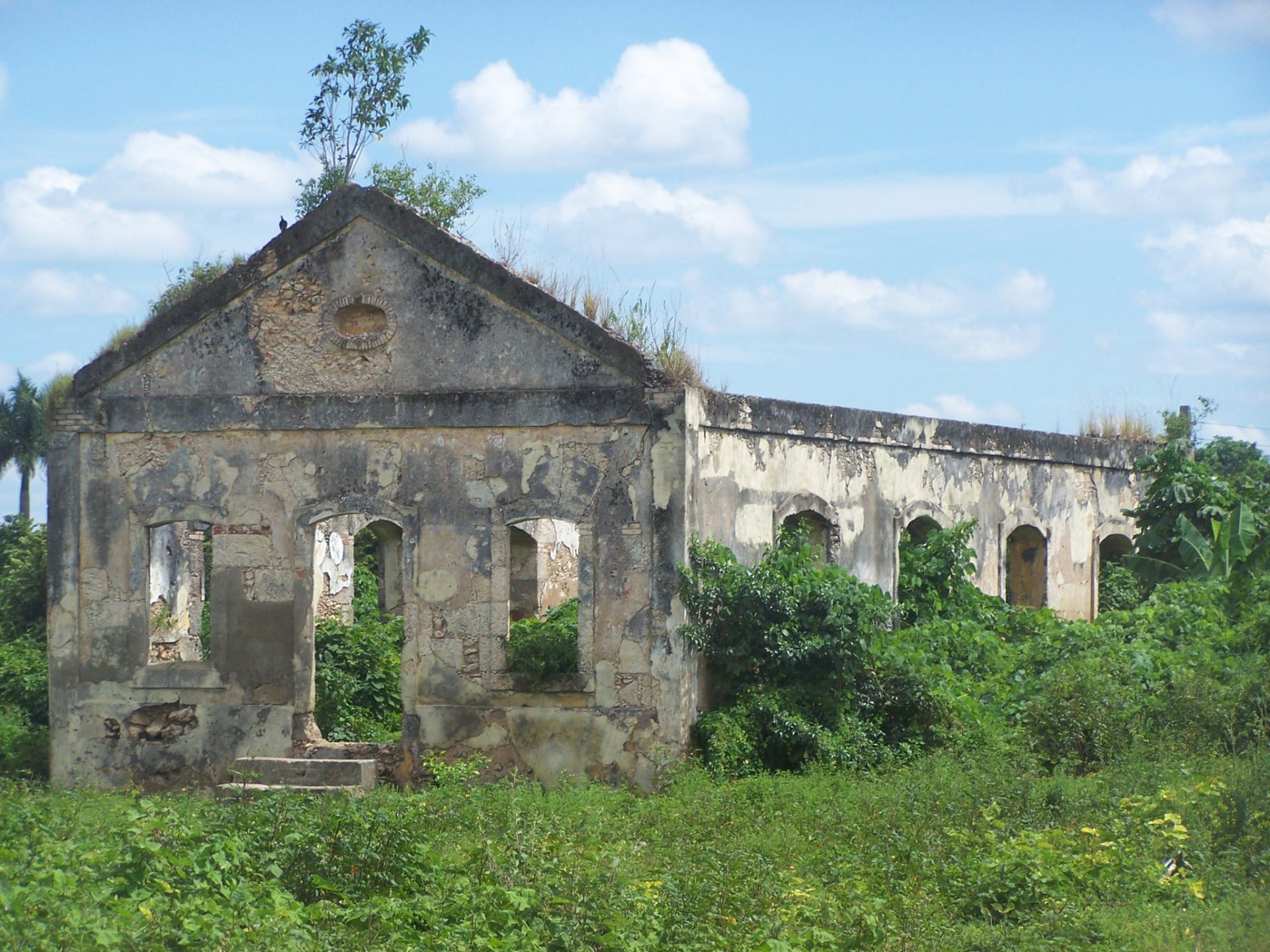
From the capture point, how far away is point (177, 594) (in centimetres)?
1473

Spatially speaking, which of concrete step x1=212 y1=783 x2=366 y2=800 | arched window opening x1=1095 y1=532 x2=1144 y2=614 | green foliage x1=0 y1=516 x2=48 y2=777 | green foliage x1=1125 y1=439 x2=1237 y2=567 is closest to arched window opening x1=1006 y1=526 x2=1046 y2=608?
arched window opening x1=1095 y1=532 x2=1144 y2=614

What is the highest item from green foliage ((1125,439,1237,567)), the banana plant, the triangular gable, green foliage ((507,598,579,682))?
the triangular gable

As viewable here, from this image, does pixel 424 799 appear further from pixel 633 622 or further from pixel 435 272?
pixel 435 272

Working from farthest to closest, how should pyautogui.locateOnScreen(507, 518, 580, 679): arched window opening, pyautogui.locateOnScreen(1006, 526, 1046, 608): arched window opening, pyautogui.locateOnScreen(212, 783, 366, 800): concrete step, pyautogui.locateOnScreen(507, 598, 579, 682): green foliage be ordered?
pyautogui.locateOnScreen(507, 518, 580, 679): arched window opening < pyautogui.locateOnScreen(1006, 526, 1046, 608): arched window opening < pyautogui.locateOnScreen(507, 598, 579, 682): green foliage < pyautogui.locateOnScreen(212, 783, 366, 800): concrete step

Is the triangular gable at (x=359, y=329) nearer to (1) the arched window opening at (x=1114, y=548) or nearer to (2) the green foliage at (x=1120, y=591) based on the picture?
(2) the green foliage at (x=1120, y=591)

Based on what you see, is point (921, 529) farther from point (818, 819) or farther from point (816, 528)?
point (818, 819)

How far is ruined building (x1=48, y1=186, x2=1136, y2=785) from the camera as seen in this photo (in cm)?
1159

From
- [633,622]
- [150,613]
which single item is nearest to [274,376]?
[150,613]

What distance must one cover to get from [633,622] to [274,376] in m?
3.82

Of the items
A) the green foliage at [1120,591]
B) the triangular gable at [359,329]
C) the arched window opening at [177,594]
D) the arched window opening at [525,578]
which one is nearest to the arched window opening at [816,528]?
the triangular gable at [359,329]

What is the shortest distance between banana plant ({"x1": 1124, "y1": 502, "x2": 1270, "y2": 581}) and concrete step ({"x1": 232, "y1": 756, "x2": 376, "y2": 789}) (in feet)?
31.8

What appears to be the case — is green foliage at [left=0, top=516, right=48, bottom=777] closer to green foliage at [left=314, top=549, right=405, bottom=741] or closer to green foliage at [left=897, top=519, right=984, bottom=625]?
green foliage at [left=314, top=549, right=405, bottom=741]

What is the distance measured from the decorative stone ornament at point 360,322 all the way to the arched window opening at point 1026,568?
27.9ft

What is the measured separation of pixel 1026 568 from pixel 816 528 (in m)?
4.51
